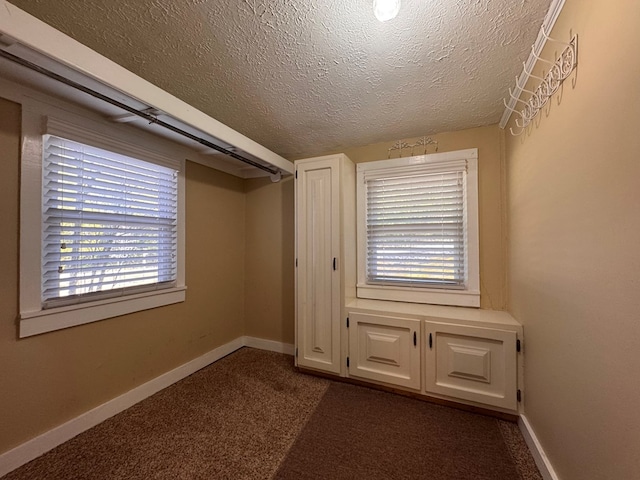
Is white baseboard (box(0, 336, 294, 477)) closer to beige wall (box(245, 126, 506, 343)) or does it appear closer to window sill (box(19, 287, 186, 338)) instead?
beige wall (box(245, 126, 506, 343))

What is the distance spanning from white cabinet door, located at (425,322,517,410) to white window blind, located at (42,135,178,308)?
2.47 m

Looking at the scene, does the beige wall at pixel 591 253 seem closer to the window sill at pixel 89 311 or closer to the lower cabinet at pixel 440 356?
the lower cabinet at pixel 440 356

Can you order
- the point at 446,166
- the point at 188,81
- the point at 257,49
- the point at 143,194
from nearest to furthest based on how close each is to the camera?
the point at 257,49
the point at 188,81
the point at 143,194
the point at 446,166

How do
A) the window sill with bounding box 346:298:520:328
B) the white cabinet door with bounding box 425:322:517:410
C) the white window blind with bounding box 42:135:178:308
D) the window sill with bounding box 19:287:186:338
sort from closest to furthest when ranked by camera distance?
the window sill with bounding box 19:287:186:338
the white window blind with bounding box 42:135:178:308
the white cabinet door with bounding box 425:322:517:410
the window sill with bounding box 346:298:520:328

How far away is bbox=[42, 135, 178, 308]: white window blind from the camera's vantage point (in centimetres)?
168

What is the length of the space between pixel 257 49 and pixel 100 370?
8.04 ft

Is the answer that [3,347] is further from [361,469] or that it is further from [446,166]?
[446,166]

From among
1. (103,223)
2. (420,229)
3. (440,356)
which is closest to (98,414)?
(103,223)

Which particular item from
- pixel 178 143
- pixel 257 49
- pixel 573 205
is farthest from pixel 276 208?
pixel 573 205

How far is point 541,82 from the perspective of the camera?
Result: 4.65 feet

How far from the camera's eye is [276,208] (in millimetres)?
3197

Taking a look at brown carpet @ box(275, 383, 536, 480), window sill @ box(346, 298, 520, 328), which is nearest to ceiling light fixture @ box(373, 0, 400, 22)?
window sill @ box(346, 298, 520, 328)

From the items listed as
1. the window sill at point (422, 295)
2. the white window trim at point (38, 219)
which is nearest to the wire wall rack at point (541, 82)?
the window sill at point (422, 295)

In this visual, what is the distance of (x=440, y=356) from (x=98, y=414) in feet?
8.56
